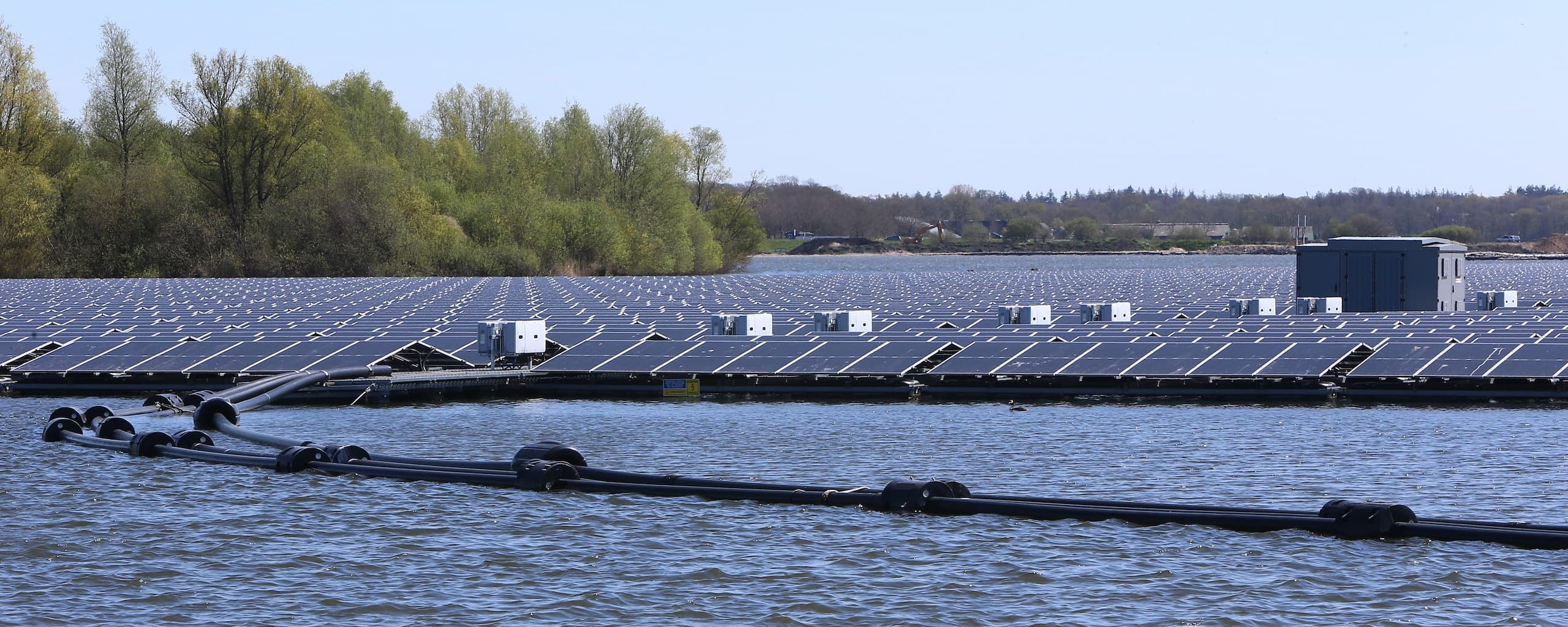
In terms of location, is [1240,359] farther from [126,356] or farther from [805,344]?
[126,356]

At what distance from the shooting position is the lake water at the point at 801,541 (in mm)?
14812

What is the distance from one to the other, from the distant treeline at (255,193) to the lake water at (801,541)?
8070cm

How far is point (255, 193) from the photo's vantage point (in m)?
109

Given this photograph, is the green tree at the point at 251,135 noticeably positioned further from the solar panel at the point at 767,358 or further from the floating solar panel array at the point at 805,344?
the solar panel at the point at 767,358

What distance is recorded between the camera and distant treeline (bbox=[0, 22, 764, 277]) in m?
103

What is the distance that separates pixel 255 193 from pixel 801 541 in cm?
9796

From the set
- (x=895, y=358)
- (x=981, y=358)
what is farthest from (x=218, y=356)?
(x=981, y=358)

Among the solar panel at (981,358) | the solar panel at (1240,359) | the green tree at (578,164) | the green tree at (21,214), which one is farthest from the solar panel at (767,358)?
the green tree at (578,164)

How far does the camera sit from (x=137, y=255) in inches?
4237

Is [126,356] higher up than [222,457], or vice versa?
[126,356]

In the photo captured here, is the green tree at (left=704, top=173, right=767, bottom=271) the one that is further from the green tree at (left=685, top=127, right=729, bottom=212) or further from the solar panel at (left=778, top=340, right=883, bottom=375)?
the solar panel at (left=778, top=340, right=883, bottom=375)

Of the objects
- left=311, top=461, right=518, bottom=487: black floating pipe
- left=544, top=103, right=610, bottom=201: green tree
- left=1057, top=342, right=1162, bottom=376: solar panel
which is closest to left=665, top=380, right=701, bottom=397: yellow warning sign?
left=1057, top=342, right=1162, bottom=376: solar panel

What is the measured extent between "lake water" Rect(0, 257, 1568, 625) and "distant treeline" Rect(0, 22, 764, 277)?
265ft

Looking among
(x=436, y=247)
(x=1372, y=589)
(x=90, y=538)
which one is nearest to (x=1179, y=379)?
(x=1372, y=589)
